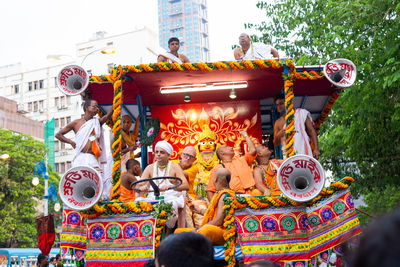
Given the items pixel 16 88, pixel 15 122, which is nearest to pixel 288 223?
pixel 15 122

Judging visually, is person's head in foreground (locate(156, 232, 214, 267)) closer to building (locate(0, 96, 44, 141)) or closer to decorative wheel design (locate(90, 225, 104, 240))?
decorative wheel design (locate(90, 225, 104, 240))

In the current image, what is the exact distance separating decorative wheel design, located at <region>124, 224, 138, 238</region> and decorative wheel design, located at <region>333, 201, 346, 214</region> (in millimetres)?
2864

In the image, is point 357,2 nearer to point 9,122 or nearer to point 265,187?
point 265,187

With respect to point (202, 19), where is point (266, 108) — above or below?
below

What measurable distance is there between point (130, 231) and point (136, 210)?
31 cm

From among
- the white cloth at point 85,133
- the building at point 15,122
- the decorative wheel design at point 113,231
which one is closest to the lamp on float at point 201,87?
the white cloth at point 85,133

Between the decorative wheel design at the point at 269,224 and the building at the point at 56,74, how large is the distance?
163ft

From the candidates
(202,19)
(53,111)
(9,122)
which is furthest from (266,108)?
(202,19)

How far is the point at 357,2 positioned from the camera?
10.5 metres

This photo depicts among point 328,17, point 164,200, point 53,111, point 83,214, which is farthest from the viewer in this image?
point 53,111

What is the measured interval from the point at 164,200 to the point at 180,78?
2493 mm

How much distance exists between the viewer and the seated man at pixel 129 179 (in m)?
8.84

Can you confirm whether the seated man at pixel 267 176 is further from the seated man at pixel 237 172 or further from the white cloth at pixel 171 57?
the white cloth at pixel 171 57

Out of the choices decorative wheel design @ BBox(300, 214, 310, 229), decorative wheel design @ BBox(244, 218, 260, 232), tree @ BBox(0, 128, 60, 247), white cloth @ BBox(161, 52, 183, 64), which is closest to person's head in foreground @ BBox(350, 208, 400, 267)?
decorative wheel design @ BBox(244, 218, 260, 232)
